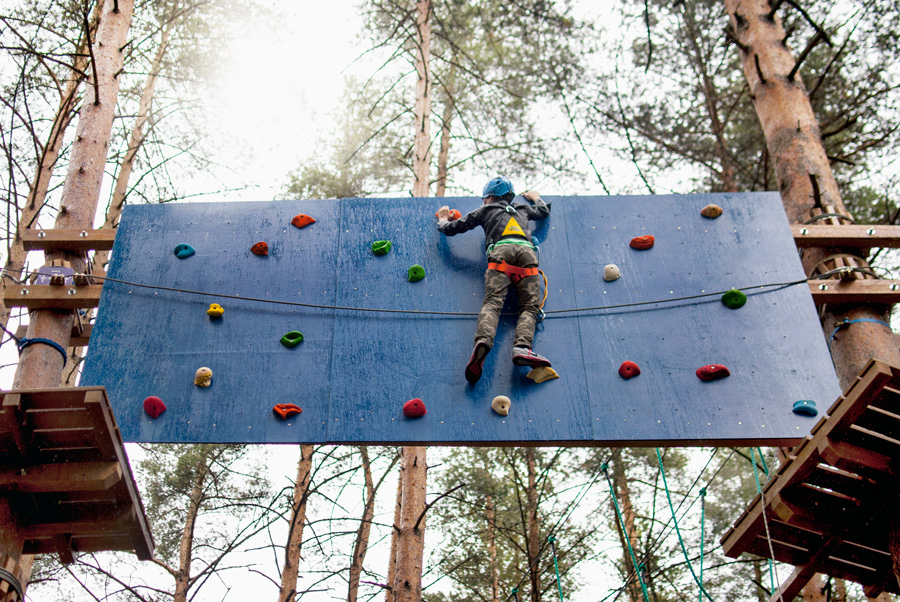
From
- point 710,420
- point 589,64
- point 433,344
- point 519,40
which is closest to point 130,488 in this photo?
point 433,344

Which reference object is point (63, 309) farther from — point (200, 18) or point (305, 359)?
point (200, 18)

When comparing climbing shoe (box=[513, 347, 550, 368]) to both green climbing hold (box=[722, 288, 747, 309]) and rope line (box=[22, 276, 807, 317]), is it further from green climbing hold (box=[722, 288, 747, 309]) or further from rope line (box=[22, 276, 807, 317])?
green climbing hold (box=[722, 288, 747, 309])

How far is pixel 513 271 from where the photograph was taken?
4.86m

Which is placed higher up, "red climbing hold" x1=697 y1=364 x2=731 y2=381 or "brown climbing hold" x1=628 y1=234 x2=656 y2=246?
"brown climbing hold" x1=628 y1=234 x2=656 y2=246

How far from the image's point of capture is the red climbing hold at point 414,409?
179 inches

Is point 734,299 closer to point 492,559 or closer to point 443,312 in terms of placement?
point 443,312

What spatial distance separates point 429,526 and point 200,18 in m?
8.86

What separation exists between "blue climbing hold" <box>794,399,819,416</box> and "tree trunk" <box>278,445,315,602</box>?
5374 millimetres

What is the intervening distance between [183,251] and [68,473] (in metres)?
2.09

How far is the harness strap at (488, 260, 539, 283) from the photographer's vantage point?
15.9ft

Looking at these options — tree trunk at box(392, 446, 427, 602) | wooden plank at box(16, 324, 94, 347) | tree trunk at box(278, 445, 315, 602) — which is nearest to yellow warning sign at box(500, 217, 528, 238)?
tree trunk at box(392, 446, 427, 602)

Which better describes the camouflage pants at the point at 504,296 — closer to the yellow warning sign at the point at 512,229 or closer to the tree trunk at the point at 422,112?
the yellow warning sign at the point at 512,229

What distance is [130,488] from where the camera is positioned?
3.90 meters

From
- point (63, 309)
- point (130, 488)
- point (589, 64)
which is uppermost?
point (589, 64)
